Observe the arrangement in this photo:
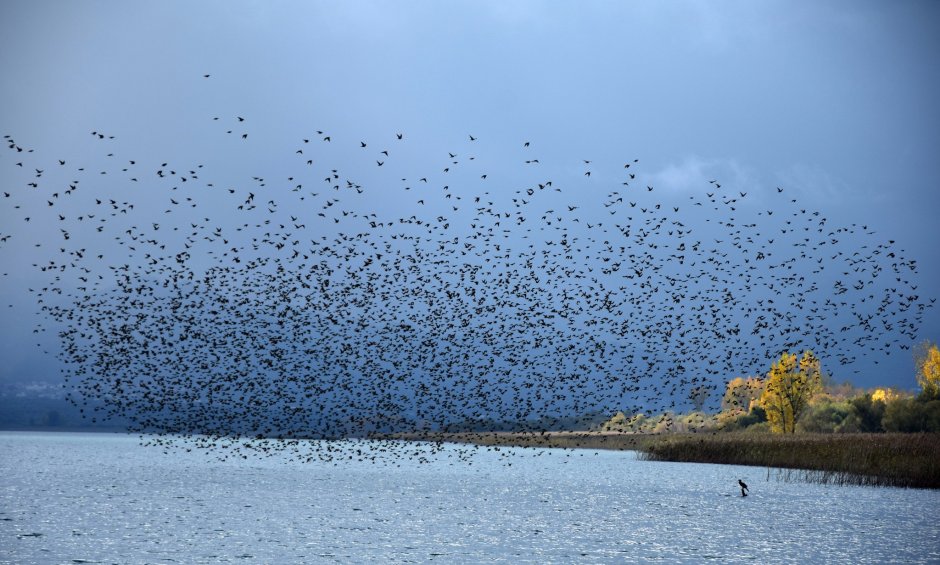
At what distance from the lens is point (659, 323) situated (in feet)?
195

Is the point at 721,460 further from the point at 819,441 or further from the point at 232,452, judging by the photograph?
the point at 232,452

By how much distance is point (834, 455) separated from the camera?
74.1 meters

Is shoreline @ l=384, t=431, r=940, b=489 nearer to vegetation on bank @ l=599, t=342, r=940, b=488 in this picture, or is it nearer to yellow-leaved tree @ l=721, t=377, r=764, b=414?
vegetation on bank @ l=599, t=342, r=940, b=488

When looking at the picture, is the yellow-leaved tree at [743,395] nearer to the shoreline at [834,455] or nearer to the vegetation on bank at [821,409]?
the vegetation on bank at [821,409]

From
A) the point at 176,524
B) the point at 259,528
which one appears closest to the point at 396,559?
the point at 259,528

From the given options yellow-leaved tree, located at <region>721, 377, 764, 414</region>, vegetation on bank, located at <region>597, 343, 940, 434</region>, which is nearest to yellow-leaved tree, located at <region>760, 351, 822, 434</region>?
vegetation on bank, located at <region>597, 343, 940, 434</region>

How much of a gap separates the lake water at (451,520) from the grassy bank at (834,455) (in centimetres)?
154

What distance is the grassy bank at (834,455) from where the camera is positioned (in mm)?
64812

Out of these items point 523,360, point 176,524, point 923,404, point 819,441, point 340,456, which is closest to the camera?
point 176,524

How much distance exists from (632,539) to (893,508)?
2230 cm

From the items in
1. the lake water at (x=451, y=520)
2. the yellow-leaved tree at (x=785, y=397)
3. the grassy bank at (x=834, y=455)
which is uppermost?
the yellow-leaved tree at (x=785, y=397)

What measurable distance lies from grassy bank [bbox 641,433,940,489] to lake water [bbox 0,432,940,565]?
1.54 m

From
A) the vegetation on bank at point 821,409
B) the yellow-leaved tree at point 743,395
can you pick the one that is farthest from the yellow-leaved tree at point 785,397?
the yellow-leaved tree at point 743,395

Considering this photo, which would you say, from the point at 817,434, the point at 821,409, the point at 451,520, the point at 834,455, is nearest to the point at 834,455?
the point at 834,455
